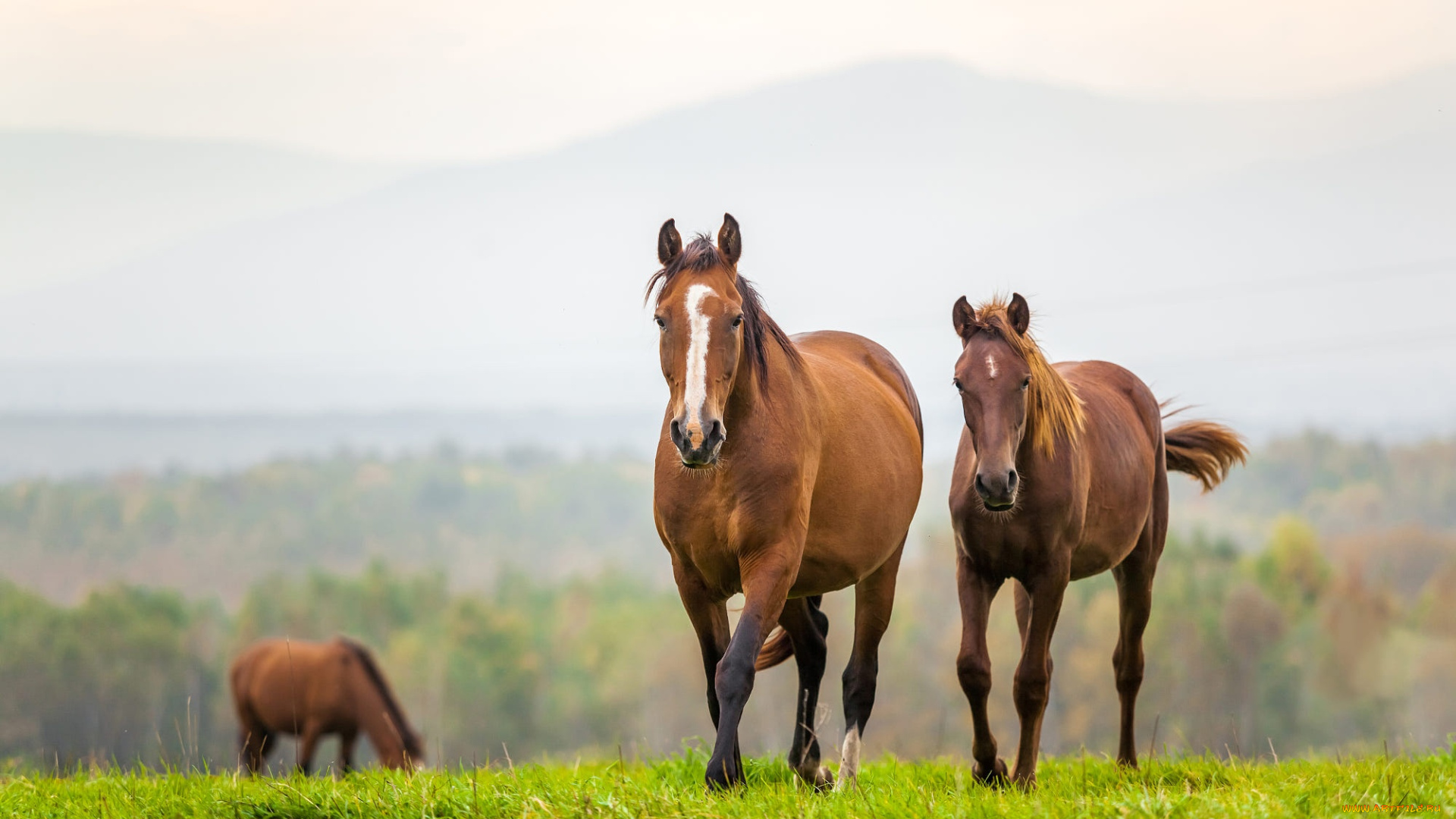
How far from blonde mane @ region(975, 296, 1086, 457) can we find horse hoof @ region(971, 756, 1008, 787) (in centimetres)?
155

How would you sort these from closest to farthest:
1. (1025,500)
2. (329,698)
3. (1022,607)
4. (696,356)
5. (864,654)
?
1. (696,356)
2. (1025,500)
3. (864,654)
4. (1022,607)
5. (329,698)

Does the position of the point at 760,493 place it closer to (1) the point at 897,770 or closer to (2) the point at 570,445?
(1) the point at 897,770

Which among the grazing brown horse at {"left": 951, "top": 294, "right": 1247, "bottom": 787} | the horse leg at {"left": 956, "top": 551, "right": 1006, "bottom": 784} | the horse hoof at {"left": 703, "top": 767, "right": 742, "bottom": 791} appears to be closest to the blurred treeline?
the grazing brown horse at {"left": 951, "top": 294, "right": 1247, "bottom": 787}

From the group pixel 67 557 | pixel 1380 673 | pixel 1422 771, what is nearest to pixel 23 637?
pixel 67 557

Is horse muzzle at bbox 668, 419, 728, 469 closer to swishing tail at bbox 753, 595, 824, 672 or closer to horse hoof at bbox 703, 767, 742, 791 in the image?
horse hoof at bbox 703, 767, 742, 791

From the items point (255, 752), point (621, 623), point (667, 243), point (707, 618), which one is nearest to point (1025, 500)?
point (707, 618)

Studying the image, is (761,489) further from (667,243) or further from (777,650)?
(777,650)

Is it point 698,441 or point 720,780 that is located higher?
point 698,441

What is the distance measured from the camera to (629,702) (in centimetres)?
7250

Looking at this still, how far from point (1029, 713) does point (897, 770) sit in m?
0.93

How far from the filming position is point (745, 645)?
214 inches

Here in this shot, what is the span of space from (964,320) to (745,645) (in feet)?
6.70

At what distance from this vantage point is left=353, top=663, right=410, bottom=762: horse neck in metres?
17.7

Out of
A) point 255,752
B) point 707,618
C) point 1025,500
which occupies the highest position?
point 1025,500
